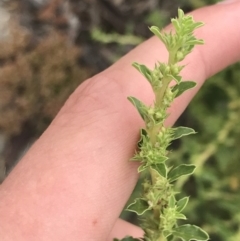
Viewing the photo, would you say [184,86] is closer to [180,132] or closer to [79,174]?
[180,132]

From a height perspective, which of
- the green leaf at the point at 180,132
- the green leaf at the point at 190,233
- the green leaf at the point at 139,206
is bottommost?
the green leaf at the point at 190,233

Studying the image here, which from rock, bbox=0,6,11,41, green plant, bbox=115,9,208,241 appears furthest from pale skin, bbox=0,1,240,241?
rock, bbox=0,6,11,41

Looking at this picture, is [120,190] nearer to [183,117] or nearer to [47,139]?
[47,139]

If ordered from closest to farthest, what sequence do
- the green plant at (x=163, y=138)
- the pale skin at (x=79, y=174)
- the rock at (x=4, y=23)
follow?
the green plant at (x=163, y=138) < the pale skin at (x=79, y=174) < the rock at (x=4, y=23)

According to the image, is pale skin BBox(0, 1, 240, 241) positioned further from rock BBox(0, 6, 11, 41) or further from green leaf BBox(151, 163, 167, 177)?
rock BBox(0, 6, 11, 41)

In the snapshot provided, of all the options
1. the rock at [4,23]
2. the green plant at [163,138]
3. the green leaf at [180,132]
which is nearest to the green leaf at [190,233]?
the green plant at [163,138]

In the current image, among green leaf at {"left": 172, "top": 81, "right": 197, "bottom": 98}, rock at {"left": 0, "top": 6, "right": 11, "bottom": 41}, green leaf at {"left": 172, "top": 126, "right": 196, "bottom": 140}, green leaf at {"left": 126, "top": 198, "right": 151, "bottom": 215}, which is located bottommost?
Answer: green leaf at {"left": 126, "top": 198, "right": 151, "bottom": 215}

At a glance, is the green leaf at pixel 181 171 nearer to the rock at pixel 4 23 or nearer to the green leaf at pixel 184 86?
the green leaf at pixel 184 86
